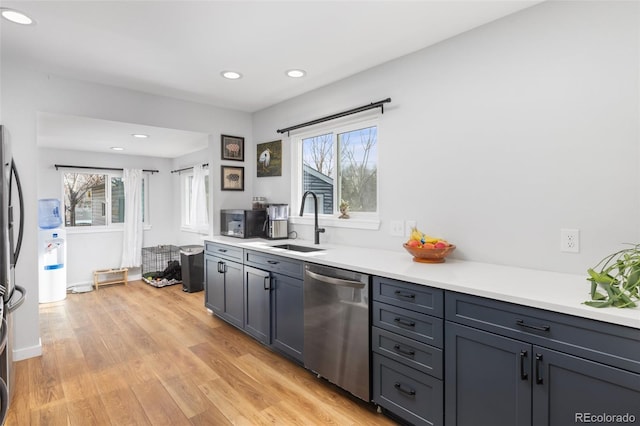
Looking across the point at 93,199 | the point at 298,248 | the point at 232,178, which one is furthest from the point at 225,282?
the point at 93,199

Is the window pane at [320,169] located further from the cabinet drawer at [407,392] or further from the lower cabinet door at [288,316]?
the cabinet drawer at [407,392]

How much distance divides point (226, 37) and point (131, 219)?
14.9 ft

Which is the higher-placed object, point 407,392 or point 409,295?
point 409,295

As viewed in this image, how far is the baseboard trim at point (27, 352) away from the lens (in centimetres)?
272

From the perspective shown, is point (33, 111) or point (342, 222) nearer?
point (33, 111)

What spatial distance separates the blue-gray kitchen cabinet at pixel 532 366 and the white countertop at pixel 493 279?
43 millimetres

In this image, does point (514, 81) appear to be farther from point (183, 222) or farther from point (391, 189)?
point (183, 222)

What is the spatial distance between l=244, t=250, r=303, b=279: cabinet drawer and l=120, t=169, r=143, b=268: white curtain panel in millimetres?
3683

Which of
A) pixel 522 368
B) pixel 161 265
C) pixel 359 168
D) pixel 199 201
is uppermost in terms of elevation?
pixel 359 168

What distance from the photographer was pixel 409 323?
1.81 meters

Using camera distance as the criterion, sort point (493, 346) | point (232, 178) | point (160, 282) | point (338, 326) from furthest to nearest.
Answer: point (160, 282) → point (232, 178) → point (338, 326) → point (493, 346)

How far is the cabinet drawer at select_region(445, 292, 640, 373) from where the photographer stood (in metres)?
1.17

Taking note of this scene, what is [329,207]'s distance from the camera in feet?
10.9

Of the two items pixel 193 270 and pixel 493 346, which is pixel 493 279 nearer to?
pixel 493 346
